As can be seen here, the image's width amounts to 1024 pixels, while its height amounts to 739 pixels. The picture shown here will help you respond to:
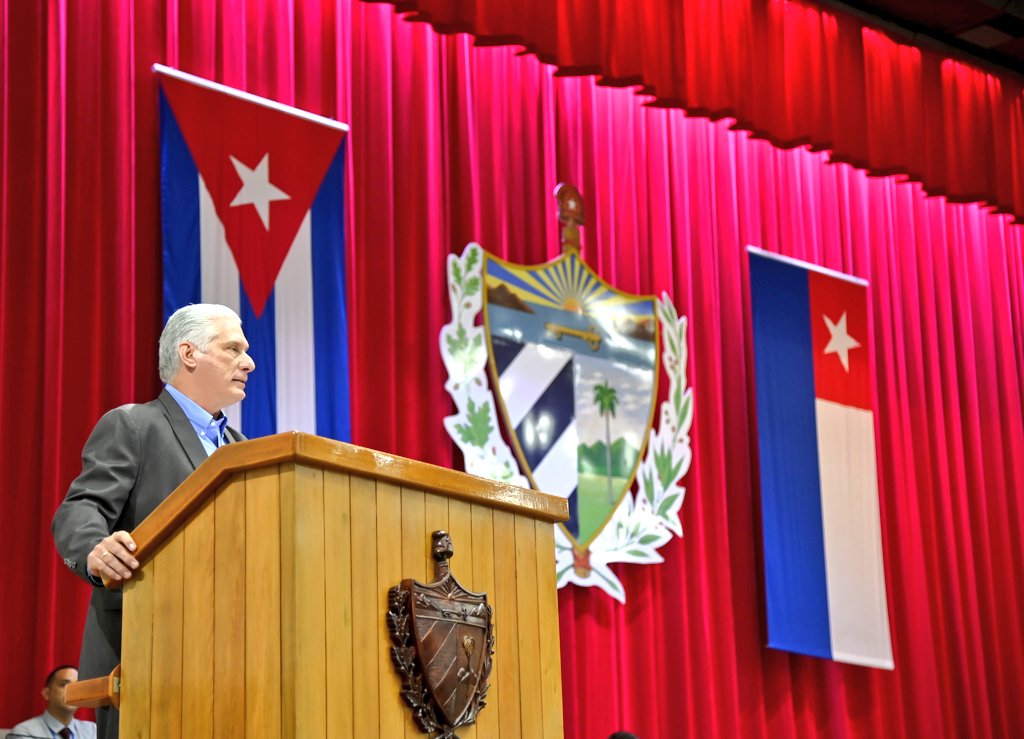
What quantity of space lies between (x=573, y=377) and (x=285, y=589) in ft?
14.8

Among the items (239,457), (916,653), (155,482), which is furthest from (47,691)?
(916,653)

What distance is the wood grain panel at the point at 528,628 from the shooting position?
2549 millimetres

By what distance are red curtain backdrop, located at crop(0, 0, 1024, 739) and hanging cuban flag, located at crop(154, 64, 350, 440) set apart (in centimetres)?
15

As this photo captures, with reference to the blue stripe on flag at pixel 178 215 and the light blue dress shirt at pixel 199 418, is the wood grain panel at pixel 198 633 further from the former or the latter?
the blue stripe on flag at pixel 178 215

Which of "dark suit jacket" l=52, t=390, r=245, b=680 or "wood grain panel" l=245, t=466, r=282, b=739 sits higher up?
"dark suit jacket" l=52, t=390, r=245, b=680

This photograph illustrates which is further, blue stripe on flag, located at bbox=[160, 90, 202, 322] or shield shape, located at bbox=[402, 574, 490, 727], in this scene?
blue stripe on flag, located at bbox=[160, 90, 202, 322]

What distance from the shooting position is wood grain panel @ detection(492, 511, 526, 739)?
249cm

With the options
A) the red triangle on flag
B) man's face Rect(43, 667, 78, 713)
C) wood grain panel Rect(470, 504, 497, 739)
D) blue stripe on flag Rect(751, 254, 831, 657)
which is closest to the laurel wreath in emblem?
blue stripe on flag Rect(751, 254, 831, 657)

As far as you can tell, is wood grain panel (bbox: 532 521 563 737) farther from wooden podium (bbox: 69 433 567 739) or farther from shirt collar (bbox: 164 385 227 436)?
shirt collar (bbox: 164 385 227 436)

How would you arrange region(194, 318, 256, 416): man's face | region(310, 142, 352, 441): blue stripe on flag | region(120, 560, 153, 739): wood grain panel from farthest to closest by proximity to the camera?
region(310, 142, 352, 441): blue stripe on flag
region(194, 318, 256, 416): man's face
region(120, 560, 153, 739): wood grain panel

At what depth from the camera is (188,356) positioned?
2.82 meters

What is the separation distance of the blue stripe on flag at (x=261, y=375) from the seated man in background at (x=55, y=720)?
1.18 m

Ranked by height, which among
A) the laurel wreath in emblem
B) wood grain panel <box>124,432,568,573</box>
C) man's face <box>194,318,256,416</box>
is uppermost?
the laurel wreath in emblem

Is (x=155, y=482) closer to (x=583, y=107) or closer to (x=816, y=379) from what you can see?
(x=583, y=107)
